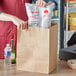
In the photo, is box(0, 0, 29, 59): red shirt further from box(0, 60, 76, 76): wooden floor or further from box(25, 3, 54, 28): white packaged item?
box(25, 3, 54, 28): white packaged item

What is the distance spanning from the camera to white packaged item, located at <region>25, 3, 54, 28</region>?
1.72 metres

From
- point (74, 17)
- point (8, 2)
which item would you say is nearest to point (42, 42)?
point (8, 2)

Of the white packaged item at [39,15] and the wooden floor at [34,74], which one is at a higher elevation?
the white packaged item at [39,15]

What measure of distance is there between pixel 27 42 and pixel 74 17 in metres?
2.75

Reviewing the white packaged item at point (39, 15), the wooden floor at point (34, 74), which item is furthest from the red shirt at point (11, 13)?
the white packaged item at point (39, 15)

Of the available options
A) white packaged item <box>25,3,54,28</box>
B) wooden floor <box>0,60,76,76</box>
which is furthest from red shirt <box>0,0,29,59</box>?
white packaged item <box>25,3,54,28</box>

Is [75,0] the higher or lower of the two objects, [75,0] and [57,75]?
the higher

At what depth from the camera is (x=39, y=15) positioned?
1.73 metres

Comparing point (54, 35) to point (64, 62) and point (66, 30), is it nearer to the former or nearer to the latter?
point (64, 62)

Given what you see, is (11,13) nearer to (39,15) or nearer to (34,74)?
(39,15)

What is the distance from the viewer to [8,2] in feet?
7.79

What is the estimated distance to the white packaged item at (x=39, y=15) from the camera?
172 centimetres

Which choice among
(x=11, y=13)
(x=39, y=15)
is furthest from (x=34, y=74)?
(x=11, y=13)

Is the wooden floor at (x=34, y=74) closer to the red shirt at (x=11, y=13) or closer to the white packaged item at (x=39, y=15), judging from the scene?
the white packaged item at (x=39, y=15)
